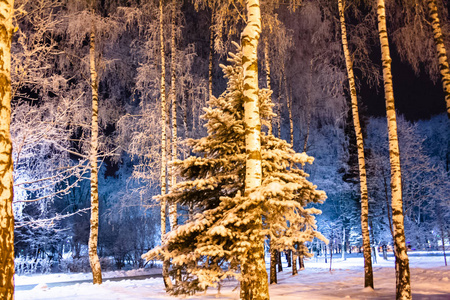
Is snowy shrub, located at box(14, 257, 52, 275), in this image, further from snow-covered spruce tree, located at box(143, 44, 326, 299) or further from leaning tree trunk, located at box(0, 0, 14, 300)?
leaning tree trunk, located at box(0, 0, 14, 300)

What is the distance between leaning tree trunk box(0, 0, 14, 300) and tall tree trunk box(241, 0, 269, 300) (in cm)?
302

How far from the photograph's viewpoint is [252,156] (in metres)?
5.03

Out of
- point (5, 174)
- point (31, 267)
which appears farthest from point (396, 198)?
point (31, 267)

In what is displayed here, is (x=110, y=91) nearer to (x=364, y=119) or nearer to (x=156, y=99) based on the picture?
(x=156, y=99)

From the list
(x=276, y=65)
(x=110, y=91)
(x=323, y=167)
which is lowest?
(x=323, y=167)

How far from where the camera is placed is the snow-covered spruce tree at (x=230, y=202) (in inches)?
185

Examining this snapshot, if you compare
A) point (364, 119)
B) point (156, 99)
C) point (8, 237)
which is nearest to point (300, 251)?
point (8, 237)

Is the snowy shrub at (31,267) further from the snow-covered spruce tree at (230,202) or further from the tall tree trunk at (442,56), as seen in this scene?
the tall tree trunk at (442,56)

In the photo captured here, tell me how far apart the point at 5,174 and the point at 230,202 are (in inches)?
125

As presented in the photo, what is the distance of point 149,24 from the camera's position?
13.9 m

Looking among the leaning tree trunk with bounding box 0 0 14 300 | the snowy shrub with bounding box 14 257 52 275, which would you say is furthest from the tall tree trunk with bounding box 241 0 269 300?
the snowy shrub with bounding box 14 257 52 275

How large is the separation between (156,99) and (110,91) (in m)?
3.23

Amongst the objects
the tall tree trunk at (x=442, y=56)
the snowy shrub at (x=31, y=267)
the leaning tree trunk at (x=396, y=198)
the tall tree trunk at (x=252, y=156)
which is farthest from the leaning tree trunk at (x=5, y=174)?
the snowy shrub at (x=31, y=267)

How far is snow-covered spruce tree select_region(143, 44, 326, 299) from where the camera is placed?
469 centimetres
